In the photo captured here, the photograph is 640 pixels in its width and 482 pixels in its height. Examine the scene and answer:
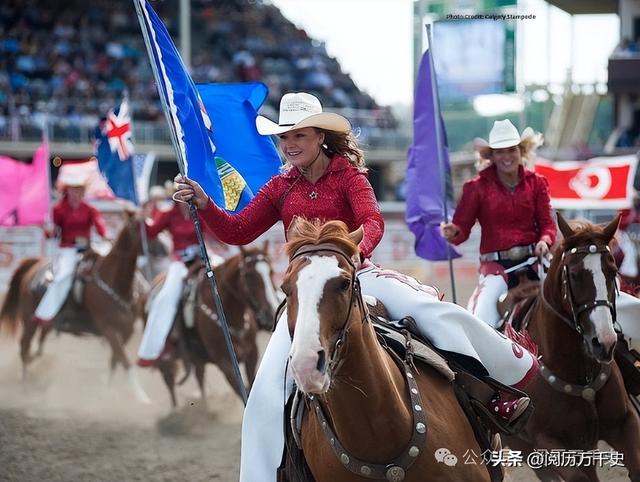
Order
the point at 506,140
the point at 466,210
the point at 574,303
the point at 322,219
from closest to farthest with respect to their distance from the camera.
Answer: the point at 322,219
the point at 574,303
the point at 506,140
the point at 466,210

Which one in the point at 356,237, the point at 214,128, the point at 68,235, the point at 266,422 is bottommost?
the point at 68,235

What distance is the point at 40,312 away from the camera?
12.0 meters

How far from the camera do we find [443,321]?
444 centimetres

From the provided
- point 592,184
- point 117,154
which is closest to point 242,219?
point 117,154

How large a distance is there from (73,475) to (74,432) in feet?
5.37

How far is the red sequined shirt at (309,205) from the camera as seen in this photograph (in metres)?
4.33

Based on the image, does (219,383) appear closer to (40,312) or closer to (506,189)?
(40,312)

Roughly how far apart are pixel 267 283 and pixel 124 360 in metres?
2.72

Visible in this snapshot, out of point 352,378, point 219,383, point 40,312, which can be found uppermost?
point 352,378

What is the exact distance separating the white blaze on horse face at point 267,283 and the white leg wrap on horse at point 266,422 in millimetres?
5192

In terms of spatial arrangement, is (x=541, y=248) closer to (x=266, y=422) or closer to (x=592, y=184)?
(x=266, y=422)

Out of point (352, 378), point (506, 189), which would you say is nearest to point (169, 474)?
point (506, 189)

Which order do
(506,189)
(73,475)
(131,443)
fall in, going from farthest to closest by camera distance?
(131,443)
(73,475)
(506,189)

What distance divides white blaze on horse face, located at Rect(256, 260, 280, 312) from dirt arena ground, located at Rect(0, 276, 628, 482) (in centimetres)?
115
